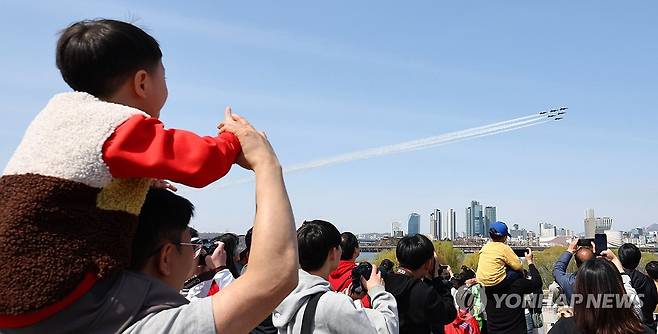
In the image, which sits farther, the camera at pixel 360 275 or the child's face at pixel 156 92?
the camera at pixel 360 275

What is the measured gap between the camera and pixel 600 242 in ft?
26.0

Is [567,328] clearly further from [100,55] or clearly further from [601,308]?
[100,55]

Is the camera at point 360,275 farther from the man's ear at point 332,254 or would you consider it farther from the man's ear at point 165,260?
the man's ear at point 165,260

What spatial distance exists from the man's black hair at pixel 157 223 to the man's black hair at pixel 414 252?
3.97 m

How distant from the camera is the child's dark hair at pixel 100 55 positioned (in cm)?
167

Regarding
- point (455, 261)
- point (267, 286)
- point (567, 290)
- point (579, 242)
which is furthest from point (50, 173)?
point (455, 261)

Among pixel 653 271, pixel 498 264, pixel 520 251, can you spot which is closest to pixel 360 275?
pixel 498 264

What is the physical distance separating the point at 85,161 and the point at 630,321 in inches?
140

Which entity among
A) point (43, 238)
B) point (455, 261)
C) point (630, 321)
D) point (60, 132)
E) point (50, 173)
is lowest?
point (455, 261)

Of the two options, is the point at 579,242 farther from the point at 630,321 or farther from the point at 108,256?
the point at 108,256

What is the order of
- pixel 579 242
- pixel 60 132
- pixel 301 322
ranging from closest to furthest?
Result: pixel 60 132, pixel 301 322, pixel 579 242

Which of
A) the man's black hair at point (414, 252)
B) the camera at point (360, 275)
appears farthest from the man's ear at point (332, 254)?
the man's black hair at point (414, 252)

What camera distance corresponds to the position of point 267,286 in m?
1.47

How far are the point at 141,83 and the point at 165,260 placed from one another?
498 millimetres
